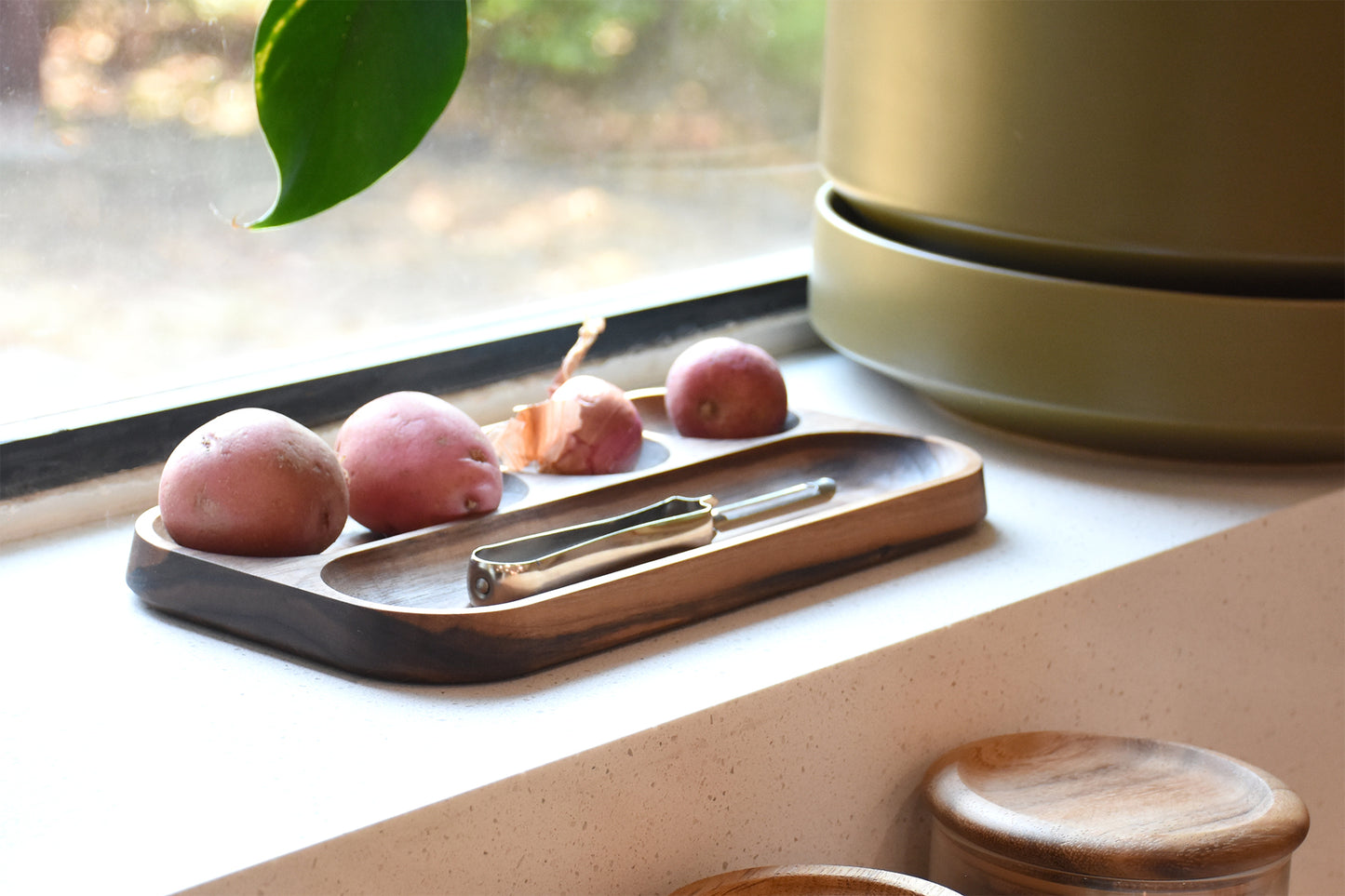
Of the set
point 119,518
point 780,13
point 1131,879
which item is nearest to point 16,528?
point 119,518

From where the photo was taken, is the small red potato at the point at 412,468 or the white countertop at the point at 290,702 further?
the small red potato at the point at 412,468

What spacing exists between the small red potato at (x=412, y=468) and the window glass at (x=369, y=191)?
20 cm

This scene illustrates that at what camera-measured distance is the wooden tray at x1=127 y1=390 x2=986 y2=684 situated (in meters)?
0.54

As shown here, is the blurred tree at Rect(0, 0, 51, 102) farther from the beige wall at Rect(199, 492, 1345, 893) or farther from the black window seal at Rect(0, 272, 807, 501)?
the beige wall at Rect(199, 492, 1345, 893)

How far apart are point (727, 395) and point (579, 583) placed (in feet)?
0.74

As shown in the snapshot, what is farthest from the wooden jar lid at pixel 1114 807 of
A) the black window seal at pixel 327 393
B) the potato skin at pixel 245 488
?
the black window seal at pixel 327 393

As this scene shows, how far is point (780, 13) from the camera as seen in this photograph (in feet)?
3.47

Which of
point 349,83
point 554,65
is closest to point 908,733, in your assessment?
point 349,83

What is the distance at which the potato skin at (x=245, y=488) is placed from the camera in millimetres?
570

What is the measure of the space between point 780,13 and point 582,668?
2.18 feet

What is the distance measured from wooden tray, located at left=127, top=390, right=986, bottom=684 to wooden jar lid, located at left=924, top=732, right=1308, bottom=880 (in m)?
0.12

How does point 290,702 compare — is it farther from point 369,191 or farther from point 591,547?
point 369,191

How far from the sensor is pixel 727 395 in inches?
30.3

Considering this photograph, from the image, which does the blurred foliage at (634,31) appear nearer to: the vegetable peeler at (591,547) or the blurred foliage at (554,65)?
the blurred foliage at (554,65)
